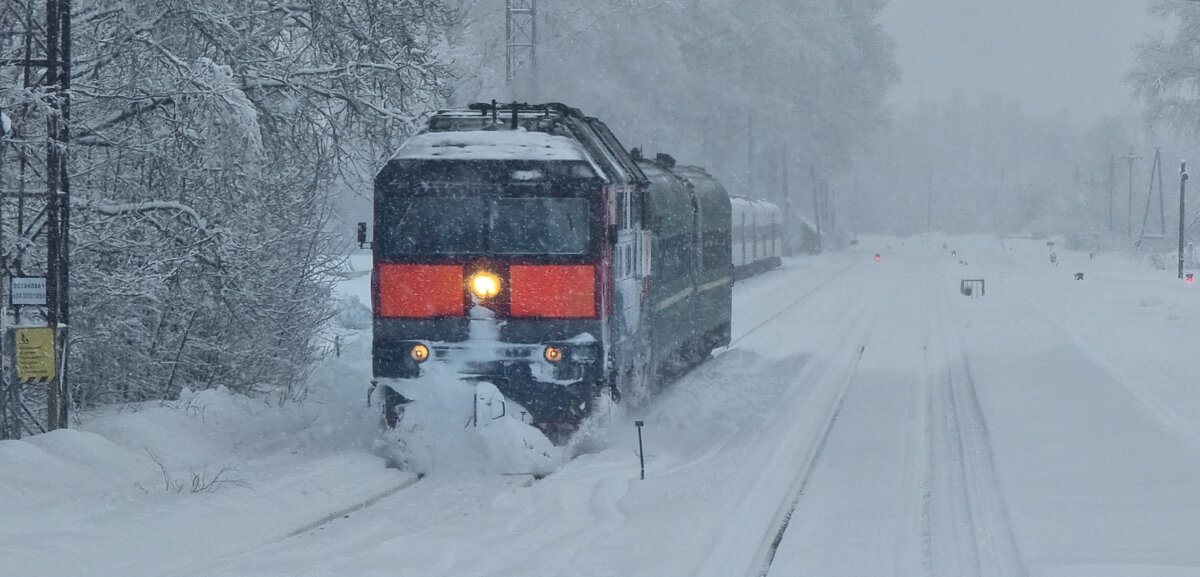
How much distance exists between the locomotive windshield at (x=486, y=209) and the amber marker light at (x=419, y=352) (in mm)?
851

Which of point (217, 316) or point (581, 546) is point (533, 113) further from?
point (581, 546)

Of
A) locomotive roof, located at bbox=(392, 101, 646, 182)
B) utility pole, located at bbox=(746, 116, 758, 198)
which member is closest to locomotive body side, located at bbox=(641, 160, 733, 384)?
locomotive roof, located at bbox=(392, 101, 646, 182)

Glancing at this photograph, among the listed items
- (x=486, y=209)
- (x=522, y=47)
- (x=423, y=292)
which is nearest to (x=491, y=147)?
(x=486, y=209)

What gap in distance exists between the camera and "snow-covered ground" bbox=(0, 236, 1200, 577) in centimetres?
864

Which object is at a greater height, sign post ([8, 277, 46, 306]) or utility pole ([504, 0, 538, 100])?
utility pole ([504, 0, 538, 100])

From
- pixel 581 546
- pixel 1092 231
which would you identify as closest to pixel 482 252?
pixel 581 546

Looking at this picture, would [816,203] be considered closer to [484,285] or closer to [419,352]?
[484,285]

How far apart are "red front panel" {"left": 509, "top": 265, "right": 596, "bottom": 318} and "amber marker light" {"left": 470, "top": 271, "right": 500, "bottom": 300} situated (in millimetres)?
142

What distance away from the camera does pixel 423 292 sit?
505 inches

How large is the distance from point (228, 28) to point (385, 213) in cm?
210

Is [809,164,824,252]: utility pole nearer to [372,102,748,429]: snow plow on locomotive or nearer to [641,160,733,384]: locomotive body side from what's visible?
[641,160,733,384]: locomotive body side

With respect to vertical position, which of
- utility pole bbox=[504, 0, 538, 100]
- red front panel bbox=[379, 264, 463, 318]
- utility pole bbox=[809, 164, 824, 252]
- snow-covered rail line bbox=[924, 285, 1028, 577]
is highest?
utility pole bbox=[504, 0, 538, 100]

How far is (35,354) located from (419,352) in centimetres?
316

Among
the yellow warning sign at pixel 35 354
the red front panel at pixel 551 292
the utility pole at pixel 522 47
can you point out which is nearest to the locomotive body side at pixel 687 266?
the red front panel at pixel 551 292
